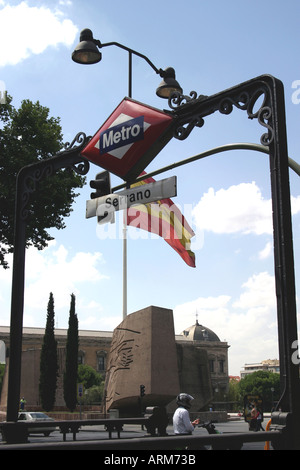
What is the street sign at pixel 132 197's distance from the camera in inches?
366

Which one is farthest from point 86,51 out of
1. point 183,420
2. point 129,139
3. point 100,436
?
point 100,436

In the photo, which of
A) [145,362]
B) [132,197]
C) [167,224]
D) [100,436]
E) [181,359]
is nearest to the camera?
[132,197]

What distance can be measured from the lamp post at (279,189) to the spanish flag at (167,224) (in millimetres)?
7222

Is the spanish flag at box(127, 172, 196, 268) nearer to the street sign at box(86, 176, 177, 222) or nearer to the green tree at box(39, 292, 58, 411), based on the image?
the street sign at box(86, 176, 177, 222)

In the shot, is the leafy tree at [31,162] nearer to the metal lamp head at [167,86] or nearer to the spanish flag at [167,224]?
the spanish flag at [167,224]

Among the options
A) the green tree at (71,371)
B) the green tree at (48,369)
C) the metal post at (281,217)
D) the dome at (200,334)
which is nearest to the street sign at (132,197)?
the metal post at (281,217)

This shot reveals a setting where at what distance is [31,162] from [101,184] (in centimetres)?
1432

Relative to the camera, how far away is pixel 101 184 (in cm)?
1098

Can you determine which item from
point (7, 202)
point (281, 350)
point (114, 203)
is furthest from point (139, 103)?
point (7, 202)

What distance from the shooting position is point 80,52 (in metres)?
10.8

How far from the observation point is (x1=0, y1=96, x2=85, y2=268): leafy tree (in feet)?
79.7

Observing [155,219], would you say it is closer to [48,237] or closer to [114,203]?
[114,203]

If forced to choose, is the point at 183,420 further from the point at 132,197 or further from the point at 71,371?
the point at 71,371

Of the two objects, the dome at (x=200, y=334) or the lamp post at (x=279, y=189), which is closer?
the lamp post at (x=279, y=189)
